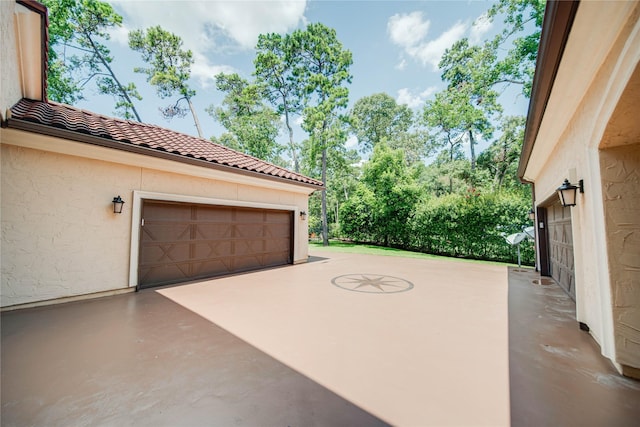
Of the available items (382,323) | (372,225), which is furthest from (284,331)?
(372,225)

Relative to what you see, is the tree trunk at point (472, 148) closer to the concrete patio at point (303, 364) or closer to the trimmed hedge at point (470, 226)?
the trimmed hedge at point (470, 226)

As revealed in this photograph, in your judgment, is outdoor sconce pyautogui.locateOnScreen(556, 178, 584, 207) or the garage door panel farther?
the garage door panel

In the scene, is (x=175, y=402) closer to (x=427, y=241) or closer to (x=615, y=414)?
(x=615, y=414)

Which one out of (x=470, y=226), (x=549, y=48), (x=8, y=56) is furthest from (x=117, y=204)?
(x=470, y=226)

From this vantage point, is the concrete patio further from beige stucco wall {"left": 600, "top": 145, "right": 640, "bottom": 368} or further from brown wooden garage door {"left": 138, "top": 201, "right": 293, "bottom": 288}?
brown wooden garage door {"left": 138, "top": 201, "right": 293, "bottom": 288}

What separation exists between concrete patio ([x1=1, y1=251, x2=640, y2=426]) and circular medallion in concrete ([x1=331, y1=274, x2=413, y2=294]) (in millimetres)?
799

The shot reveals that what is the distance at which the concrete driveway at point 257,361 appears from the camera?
2023mm

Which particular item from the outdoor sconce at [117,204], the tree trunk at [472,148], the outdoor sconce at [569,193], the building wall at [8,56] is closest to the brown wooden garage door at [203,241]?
the outdoor sconce at [117,204]

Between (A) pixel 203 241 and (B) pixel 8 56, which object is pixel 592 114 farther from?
(B) pixel 8 56

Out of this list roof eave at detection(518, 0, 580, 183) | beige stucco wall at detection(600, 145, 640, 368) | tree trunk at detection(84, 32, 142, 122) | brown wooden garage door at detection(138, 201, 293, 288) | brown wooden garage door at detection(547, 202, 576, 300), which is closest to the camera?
roof eave at detection(518, 0, 580, 183)

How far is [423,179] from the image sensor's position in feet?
93.6

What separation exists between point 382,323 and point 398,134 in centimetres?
2993

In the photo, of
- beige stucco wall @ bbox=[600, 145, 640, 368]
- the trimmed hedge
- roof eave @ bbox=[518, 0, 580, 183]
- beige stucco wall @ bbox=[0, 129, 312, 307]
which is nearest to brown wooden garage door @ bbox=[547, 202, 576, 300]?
roof eave @ bbox=[518, 0, 580, 183]

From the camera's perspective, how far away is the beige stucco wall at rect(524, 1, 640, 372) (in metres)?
2.18
